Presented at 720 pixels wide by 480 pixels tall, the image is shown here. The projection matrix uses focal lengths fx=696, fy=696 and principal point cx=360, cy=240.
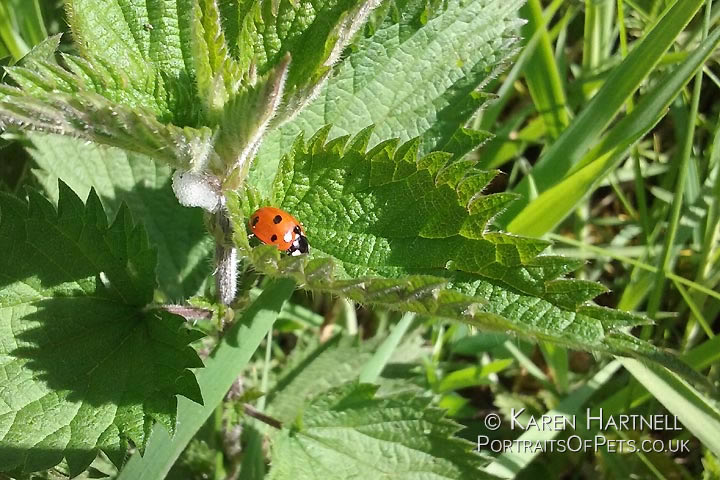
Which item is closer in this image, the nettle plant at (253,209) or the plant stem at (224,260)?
the nettle plant at (253,209)

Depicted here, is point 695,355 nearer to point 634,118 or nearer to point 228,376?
point 634,118

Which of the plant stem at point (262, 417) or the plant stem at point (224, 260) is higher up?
the plant stem at point (224, 260)

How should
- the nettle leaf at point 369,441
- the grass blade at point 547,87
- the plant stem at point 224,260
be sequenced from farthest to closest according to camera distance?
1. the grass blade at point 547,87
2. the nettle leaf at point 369,441
3. the plant stem at point 224,260

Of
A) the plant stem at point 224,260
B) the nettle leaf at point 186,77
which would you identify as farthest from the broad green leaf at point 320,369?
the nettle leaf at point 186,77

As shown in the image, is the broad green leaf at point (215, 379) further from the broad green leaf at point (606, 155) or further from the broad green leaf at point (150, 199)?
the broad green leaf at point (606, 155)

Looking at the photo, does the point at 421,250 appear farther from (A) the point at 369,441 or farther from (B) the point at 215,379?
(A) the point at 369,441

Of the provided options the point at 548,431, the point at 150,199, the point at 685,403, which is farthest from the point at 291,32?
the point at 548,431

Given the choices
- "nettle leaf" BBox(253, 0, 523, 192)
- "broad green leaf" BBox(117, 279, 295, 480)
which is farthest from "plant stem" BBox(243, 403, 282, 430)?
"nettle leaf" BBox(253, 0, 523, 192)

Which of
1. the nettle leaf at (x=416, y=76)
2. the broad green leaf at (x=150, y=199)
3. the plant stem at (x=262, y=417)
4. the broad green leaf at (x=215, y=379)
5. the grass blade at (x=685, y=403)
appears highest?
the nettle leaf at (x=416, y=76)

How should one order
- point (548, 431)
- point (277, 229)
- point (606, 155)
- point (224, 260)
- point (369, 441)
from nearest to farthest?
point (277, 229) < point (224, 260) < point (369, 441) < point (606, 155) < point (548, 431)
